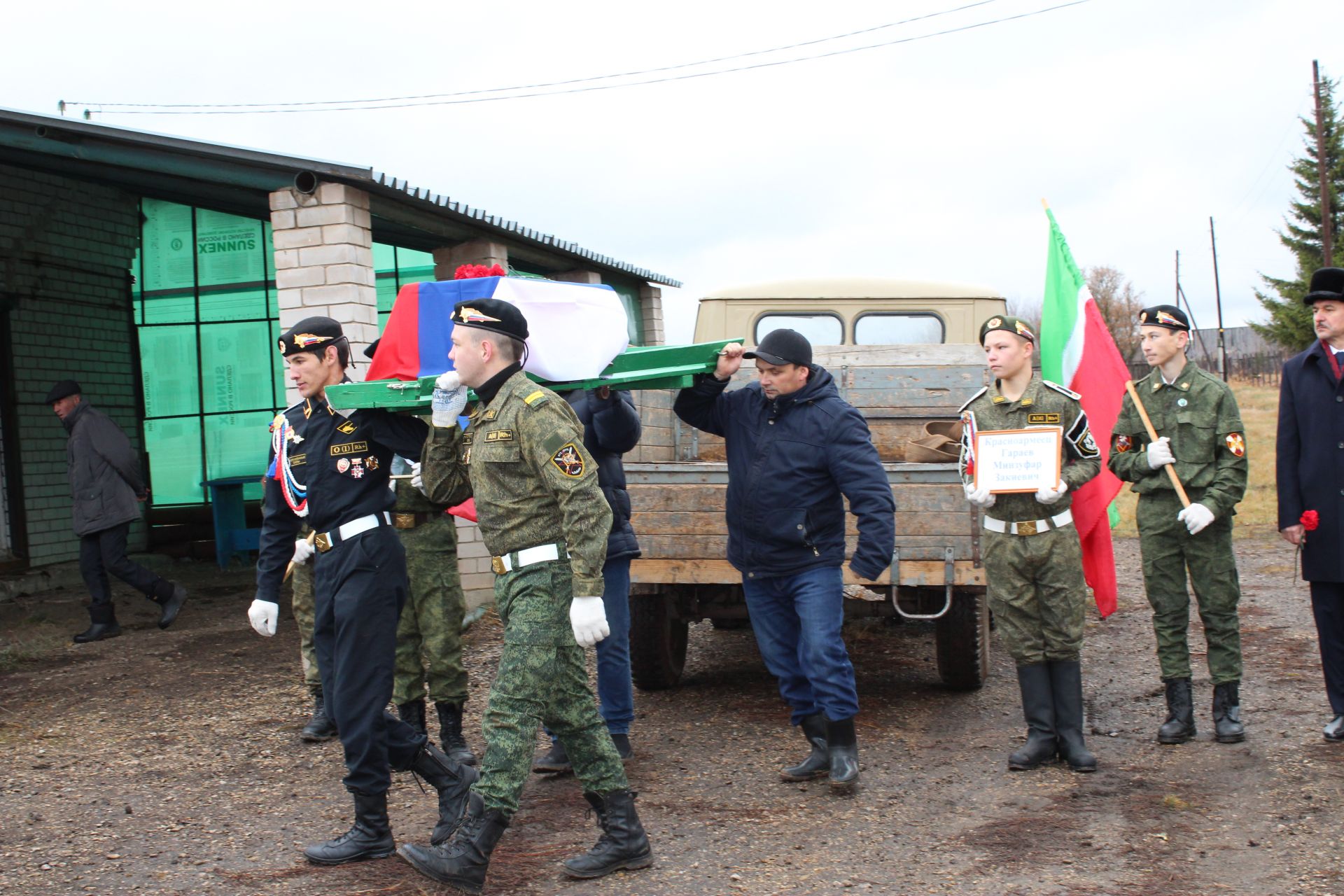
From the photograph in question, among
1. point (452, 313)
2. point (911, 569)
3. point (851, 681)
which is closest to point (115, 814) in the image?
point (452, 313)

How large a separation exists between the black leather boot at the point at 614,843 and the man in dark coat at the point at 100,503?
6097 mm

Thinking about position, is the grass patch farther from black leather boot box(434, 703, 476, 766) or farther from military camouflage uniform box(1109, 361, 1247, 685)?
black leather boot box(434, 703, 476, 766)

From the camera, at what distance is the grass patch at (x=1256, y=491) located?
1381cm

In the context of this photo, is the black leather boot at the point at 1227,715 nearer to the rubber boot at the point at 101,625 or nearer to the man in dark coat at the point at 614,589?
the man in dark coat at the point at 614,589

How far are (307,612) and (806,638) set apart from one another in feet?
8.37

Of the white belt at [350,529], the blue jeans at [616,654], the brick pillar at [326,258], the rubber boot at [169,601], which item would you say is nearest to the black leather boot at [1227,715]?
the blue jeans at [616,654]

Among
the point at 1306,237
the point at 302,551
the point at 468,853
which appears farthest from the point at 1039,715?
the point at 1306,237

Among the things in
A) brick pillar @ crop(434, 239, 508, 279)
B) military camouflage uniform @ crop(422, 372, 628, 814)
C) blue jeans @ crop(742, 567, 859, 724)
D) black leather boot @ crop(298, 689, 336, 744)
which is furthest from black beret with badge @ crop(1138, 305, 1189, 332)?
brick pillar @ crop(434, 239, 508, 279)

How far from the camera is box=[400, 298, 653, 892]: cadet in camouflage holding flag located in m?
3.54

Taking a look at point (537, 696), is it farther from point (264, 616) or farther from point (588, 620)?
point (264, 616)

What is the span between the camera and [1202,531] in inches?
202

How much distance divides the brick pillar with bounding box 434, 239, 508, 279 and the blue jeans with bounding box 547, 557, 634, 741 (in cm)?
541

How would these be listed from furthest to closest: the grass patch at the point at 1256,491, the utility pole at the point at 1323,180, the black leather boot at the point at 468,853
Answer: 1. the utility pole at the point at 1323,180
2. the grass patch at the point at 1256,491
3. the black leather boot at the point at 468,853

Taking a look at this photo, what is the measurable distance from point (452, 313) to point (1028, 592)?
A: 264 centimetres
